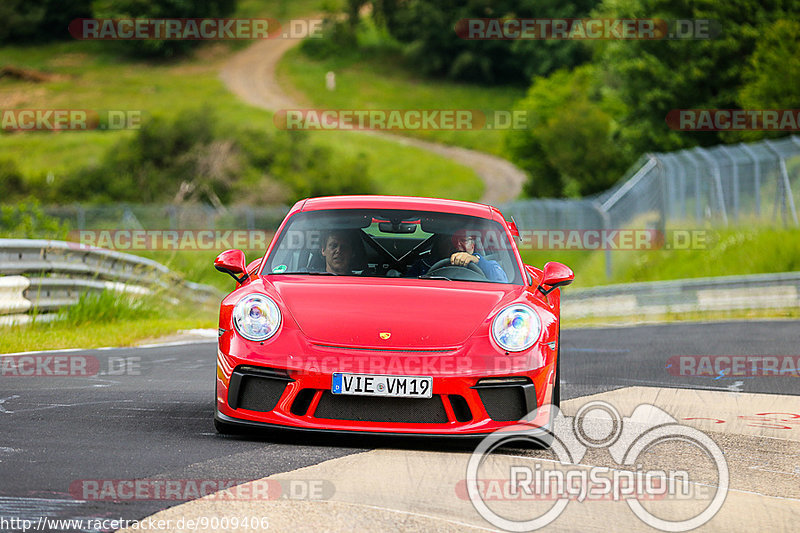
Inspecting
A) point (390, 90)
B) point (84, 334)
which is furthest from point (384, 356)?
point (390, 90)

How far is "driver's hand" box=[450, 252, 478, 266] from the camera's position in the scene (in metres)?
7.42

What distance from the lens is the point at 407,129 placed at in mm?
85438

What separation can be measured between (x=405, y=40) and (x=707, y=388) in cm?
9245

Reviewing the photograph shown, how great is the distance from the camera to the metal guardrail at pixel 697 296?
798 inches

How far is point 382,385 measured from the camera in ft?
20.2

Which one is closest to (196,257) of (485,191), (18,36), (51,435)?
(51,435)

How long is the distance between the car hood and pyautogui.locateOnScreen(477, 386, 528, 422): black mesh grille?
329mm

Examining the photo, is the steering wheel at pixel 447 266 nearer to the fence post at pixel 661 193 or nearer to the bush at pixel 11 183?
the fence post at pixel 661 193

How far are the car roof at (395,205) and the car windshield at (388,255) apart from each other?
43 millimetres

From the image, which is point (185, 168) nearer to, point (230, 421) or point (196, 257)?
point (196, 257)

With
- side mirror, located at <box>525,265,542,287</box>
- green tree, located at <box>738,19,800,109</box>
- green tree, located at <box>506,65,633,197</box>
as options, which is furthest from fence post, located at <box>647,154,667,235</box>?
green tree, located at <box>506,65,633,197</box>

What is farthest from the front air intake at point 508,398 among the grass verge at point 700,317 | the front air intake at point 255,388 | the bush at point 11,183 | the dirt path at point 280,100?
the dirt path at point 280,100

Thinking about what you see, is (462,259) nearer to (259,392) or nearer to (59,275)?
(259,392)

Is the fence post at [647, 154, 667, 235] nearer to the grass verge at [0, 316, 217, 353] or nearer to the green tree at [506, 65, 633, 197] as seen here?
the grass verge at [0, 316, 217, 353]
